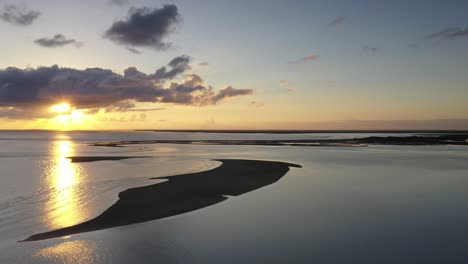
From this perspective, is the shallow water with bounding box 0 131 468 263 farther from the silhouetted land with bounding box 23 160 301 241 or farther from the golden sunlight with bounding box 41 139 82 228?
the silhouetted land with bounding box 23 160 301 241

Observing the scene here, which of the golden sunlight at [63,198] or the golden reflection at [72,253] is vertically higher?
the golden sunlight at [63,198]

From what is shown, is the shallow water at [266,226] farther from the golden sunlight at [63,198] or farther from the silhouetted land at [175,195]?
the silhouetted land at [175,195]

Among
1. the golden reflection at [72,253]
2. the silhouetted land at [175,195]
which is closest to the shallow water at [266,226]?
the golden reflection at [72,253]

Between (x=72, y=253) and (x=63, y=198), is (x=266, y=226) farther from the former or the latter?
(x=63, y=198)

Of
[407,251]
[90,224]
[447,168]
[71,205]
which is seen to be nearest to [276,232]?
[407,251]

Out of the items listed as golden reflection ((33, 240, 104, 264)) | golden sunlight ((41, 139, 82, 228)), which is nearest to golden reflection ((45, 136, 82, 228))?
golden sunlight ((41, 139, 82, 228))

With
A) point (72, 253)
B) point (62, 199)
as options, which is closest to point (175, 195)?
point (62, 199)

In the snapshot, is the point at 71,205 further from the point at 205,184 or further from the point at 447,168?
the point at 447,168
